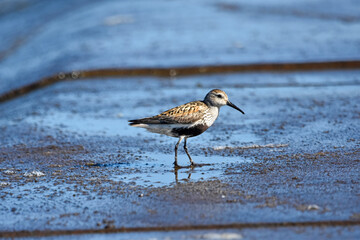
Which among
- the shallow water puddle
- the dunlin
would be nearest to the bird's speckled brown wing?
the dunlin

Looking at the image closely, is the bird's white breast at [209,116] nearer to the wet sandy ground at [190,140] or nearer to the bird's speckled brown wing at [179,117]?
the bird's speckled brown wing at [179,117]

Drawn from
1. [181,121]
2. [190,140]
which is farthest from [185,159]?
[190,140]

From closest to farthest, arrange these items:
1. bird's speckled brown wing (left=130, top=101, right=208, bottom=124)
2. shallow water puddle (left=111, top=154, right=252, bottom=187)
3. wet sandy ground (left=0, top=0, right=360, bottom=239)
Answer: wet sandy ground (left=0, top=0, right=360, bottom=239) < shallow water puddle (left=111, top=154, right=252, bottom=187) < bird's speckled brown wing (left=130, top=101, right=208, bottom=124)

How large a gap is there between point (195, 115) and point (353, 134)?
2.10 meters

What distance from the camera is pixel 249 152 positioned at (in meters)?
7.07

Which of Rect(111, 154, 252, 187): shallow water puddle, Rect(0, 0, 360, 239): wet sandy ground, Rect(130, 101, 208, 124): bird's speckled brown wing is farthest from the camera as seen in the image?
Rect(130, 101, 208, 124): bird's speckled brown wing

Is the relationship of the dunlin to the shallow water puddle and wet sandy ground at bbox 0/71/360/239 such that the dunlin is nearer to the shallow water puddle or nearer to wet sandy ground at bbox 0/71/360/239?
the shallow water puddle

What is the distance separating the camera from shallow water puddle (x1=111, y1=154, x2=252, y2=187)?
242 inches

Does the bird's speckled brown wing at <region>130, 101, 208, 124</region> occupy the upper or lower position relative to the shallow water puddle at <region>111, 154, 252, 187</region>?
upper

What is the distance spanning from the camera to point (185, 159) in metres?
7.08

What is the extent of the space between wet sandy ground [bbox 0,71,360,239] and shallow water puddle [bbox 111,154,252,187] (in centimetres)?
1

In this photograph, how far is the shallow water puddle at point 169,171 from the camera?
6.15 m

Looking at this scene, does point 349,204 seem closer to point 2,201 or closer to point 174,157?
point 174,157

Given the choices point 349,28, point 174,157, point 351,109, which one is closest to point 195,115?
point 174,157
